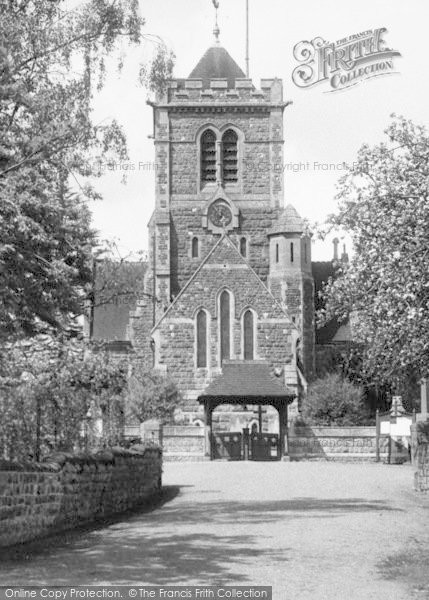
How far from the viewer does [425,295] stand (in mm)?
19359

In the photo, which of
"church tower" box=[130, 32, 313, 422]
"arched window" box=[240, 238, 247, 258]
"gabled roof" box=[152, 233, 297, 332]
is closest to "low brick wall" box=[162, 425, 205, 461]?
"gabled roof" box=[152, 233, 297, 332]

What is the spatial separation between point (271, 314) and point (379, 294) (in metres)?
35.1

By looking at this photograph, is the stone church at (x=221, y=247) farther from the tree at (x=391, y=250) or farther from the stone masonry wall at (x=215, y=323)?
the tree at (x=391, y=250)

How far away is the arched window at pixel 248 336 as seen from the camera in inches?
2158

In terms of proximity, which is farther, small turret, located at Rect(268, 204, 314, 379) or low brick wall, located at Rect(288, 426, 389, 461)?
small turret, located at Rect(268, 204, 314, 379)

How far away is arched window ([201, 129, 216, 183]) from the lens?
65250 millimetres

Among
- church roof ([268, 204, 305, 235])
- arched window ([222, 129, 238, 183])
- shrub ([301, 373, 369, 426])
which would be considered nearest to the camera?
shrub ([301, 373, 369, 426])

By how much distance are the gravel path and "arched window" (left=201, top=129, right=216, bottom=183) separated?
4353 cm

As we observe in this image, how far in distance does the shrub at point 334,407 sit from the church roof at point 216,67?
76.7 feet

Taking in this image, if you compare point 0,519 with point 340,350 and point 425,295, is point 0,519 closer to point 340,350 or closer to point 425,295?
point 425,295

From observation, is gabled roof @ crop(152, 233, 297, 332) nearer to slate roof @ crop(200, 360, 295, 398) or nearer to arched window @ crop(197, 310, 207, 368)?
arched window @ crop(197, 310, 207, 368)

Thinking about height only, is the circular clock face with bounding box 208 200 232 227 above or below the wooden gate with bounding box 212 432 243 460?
above

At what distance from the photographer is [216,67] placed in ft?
228

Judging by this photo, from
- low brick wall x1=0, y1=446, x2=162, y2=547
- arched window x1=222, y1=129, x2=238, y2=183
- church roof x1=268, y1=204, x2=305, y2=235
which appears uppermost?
arched window x1=222, y1=129, x2=238, y2=183
